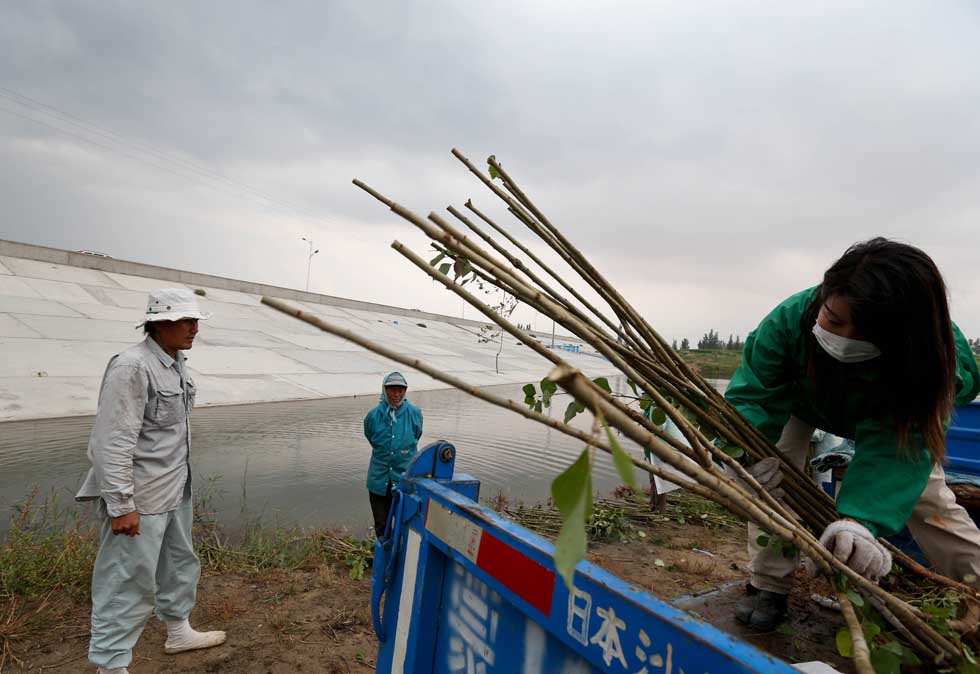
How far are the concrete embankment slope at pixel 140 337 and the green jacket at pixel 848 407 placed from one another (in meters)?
3.83

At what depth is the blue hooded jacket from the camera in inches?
158

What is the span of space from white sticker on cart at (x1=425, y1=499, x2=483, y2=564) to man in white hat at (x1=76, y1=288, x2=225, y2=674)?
1.43 meters

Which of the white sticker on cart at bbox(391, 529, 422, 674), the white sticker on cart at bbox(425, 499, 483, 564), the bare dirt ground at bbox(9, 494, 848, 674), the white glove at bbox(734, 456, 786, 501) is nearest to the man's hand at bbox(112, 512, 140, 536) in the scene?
the bare dirt ground at bbox(9, 494, 848, 674)

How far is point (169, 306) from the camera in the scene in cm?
241

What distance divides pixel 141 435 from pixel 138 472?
0.15m

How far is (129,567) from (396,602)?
1.34 meters

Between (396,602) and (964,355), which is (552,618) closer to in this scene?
(396,602)

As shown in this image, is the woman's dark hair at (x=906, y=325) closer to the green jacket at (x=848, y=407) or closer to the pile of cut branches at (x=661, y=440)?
the green jacket at (x=848, y=407)

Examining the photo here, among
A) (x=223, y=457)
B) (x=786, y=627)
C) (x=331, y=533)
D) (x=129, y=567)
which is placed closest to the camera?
(x=786, y=627)

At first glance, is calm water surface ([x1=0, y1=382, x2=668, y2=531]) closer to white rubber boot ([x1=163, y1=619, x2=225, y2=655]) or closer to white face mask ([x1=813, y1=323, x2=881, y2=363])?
white rubber boot ([x1=163, y1=619, x2=225, y2=655])

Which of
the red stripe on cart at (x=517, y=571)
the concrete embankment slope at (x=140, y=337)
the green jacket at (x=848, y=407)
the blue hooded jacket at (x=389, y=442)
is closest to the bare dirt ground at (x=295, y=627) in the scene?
the green jacket at (x=848, y=407)

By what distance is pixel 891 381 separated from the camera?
170 cm

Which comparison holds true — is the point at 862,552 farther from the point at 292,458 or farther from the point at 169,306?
the point at 292,458

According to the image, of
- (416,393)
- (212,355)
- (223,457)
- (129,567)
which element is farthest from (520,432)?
(129,567)
